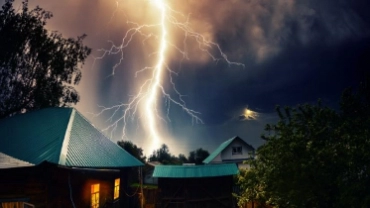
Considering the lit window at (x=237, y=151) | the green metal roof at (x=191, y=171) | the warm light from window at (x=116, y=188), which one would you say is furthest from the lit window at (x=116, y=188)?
the lit window at (x=237, y=151)

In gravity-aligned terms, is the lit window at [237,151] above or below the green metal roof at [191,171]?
above

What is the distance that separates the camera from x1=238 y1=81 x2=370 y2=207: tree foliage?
8.13 meters

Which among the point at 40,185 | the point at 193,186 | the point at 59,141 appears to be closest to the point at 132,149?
the point at 193,186

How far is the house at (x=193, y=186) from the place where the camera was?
20.2 meters

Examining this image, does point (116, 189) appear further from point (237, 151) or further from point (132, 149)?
point (132, 149)

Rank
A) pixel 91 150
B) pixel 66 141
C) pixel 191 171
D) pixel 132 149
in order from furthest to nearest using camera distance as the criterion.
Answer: pixel 132 149
pixel 191 171
pixel 91 150
pixel 66 141

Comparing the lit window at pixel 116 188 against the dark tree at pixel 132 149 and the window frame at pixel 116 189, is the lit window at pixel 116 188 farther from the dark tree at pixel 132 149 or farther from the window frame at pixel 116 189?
the dark tree at pixel 132 149

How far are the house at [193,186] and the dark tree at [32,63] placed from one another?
1216cm

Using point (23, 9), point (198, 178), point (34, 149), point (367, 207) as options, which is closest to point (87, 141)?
point (34, 149)

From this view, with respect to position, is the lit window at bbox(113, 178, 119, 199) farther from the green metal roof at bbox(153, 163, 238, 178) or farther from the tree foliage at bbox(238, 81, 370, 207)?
the tree foliage at bbox(238, 81, 370, 207)

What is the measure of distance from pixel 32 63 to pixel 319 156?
2391cm

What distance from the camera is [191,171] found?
20.3 metres

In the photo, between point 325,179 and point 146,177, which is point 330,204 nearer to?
point 325,179

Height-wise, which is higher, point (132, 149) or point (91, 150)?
point (132, 149)
